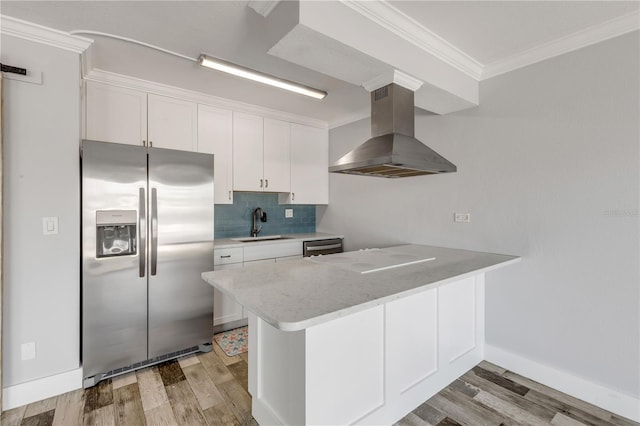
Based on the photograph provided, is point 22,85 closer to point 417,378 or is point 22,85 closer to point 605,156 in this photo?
point 417,378

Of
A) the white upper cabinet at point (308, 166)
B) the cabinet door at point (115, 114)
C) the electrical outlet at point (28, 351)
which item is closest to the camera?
the electrical outlet at point (28, 351)

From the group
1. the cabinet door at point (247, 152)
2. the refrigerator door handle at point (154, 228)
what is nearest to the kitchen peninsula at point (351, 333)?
the refrigerator door handle at point (154, 228)

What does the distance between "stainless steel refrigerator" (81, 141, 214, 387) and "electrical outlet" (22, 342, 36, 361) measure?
27 centimetres

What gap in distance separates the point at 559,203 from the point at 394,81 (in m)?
1.50

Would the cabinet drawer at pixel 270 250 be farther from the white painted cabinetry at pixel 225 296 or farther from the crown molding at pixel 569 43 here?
the crown molding at pixel 569 43

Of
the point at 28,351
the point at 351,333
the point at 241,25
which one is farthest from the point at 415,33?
the point at 28,351

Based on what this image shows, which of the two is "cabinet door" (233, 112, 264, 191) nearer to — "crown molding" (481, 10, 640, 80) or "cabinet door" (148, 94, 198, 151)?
"cabinet door" (148, 94, 198, 151)

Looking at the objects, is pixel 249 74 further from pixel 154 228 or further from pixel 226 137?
pixel 154 228

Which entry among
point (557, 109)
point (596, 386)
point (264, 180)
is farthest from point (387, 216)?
point (596, 386)

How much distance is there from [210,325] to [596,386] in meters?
2.97

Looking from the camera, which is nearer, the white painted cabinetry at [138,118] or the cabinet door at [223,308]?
the white painted cabinetry at [138,118]

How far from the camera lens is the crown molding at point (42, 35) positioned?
1.91 meters

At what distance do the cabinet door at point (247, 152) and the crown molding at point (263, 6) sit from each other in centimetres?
179

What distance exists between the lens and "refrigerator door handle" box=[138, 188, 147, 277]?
2.38 metres
